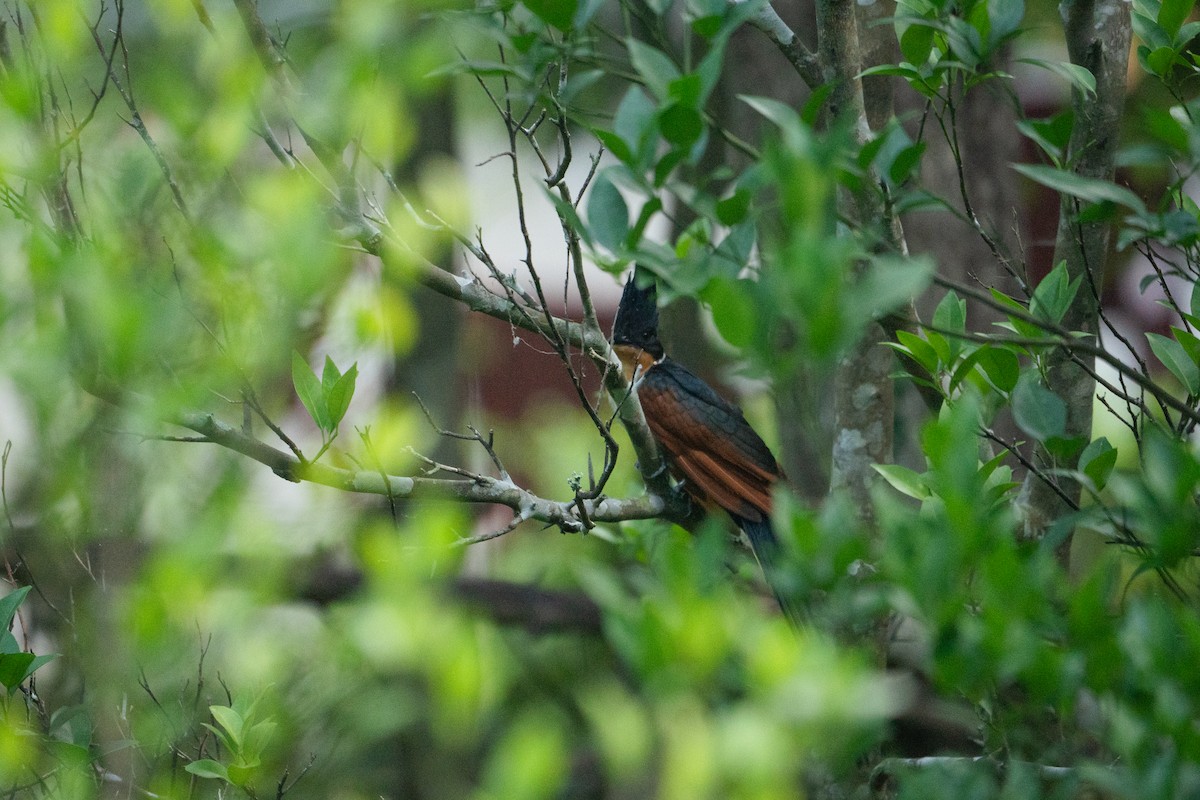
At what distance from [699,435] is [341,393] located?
2190 mm

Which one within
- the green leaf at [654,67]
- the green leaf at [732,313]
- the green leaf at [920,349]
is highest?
the green leaf at [654,67]

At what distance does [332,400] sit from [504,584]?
2692 mm

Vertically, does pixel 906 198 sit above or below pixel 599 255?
above

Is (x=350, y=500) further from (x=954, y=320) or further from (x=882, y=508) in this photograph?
(x=882, y=508)

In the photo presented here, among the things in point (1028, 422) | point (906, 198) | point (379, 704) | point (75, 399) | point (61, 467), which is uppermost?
point (906, 198)

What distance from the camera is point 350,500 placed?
453cm

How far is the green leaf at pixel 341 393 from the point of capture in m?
1.69

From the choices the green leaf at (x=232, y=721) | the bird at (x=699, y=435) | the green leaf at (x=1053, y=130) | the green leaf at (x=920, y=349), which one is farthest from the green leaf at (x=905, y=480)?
the bird at (x=699, y=435)

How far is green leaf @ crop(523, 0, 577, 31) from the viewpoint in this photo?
4.41ft

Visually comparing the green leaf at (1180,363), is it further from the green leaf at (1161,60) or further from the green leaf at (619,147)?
the green leaf at (619,147)

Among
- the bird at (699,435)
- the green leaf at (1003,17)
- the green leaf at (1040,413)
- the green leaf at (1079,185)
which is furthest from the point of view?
the bird at (699,435)

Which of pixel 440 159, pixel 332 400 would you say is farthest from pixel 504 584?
pixel 332 400

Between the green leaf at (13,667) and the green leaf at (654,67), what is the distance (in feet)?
3.92

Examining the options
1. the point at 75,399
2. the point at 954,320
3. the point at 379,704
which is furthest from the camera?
the point at 379,704
